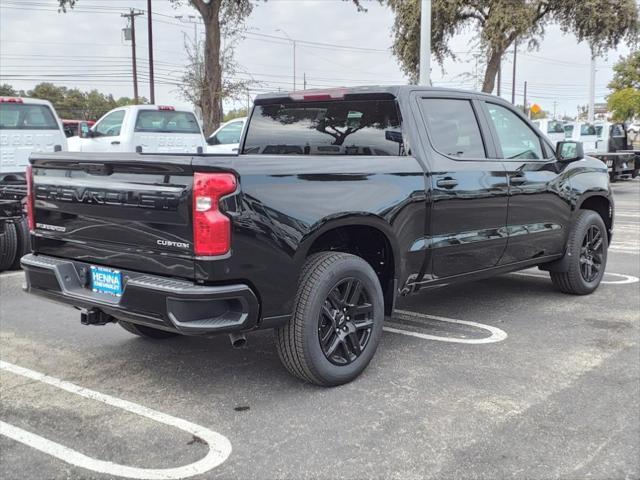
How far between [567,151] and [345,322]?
305 centimetres

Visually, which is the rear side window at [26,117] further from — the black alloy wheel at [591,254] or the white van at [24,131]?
the black alloy wheel at [591,254]

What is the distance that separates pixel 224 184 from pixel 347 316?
1.25 metres

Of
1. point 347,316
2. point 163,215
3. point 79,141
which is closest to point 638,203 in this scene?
point 79,141

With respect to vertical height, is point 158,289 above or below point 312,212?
below

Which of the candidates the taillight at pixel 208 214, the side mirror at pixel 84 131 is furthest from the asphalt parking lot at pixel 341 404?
the side mirror at pixel 84 131

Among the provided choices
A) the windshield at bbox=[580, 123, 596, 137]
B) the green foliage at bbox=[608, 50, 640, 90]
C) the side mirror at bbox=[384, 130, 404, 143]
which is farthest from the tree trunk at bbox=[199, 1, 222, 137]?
the green foliage at bbox=[608, 50, 640, 90]

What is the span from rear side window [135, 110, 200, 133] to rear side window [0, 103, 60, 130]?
305 cm

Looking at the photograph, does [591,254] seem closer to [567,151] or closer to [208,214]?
[567,151]

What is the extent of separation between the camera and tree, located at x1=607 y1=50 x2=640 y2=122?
46.5m

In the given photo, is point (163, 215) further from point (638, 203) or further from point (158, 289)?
point (638, 203)

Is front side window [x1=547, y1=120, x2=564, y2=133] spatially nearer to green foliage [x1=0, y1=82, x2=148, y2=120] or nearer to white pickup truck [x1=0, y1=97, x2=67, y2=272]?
white pickup truck [x1=0, y1=97, x2=67, y2=272]

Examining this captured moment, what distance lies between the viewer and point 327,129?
4930mm

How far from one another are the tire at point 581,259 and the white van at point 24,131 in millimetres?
7689

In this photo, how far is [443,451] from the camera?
323 centimetres
